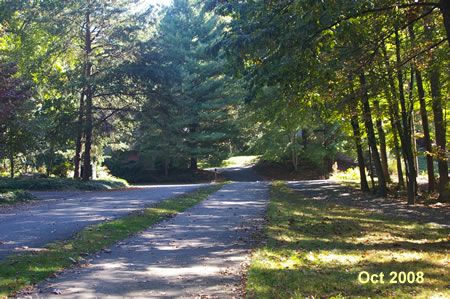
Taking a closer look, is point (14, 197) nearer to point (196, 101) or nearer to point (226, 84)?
point (226, 84)

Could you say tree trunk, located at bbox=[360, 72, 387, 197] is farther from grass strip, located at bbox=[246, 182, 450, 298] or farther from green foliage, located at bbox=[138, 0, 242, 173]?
green foliage, located at bbox=[138, 0, 242, 173]

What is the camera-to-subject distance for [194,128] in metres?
38.6

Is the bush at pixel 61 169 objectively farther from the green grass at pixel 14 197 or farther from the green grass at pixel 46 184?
Result: the green grass at pixel 14 197

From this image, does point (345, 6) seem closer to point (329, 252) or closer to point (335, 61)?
point (335, 61)

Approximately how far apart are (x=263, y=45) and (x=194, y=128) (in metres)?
29.9

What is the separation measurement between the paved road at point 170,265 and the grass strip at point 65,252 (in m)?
0.26

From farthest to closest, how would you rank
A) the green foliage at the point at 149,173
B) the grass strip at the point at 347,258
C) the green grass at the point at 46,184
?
the green foliage at the point at 149,173, the green grass at the point at 46,184, the grass strip at the point at 347,258

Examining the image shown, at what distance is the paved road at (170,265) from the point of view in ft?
16.6

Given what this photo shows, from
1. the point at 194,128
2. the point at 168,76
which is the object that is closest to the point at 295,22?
the point at 168,76
